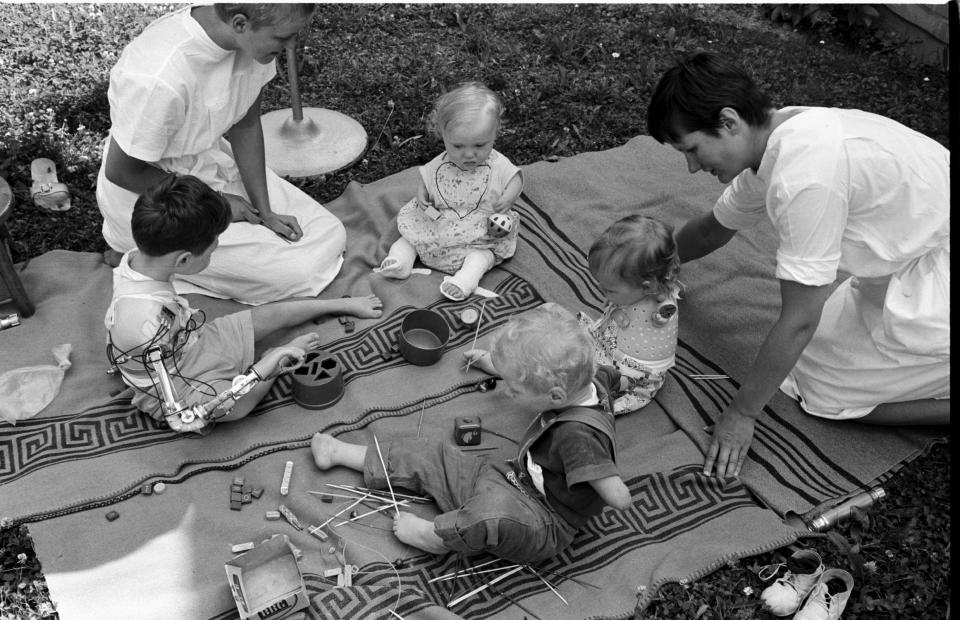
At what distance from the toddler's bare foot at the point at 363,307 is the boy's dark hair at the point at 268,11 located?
1441mm

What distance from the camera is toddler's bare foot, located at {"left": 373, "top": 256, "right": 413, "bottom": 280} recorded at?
173 inches

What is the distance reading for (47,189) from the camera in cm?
472

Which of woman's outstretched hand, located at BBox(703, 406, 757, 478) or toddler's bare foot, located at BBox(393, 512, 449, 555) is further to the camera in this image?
woman's outstretched hand, located at BBox(703, 406, 757, 478)

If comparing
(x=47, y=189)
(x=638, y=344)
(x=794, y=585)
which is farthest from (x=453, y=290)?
(x=47, y=189)

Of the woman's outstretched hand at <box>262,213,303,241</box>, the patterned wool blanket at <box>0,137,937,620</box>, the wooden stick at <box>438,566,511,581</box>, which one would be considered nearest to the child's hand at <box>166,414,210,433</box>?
the patterned wool blanket at <box>0,137,937,620</box>

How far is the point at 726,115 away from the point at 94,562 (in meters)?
2.93

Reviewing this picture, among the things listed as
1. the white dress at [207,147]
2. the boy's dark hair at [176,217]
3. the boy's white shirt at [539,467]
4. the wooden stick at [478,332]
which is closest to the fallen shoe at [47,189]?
the white dress at [207,147]

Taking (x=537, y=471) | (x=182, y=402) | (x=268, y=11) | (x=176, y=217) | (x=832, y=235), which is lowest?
(x=182, y=402)

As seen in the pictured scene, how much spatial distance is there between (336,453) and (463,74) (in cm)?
379

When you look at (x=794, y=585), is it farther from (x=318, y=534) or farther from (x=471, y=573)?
(x=318, y=534)

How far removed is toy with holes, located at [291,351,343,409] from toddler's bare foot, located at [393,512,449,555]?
783 millimetres

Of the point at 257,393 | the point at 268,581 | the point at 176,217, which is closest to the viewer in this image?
the point at 268,581

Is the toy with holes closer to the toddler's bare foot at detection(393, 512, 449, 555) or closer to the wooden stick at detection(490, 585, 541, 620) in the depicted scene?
the toddler's bare foot at detection(393, 512, 449, 555)

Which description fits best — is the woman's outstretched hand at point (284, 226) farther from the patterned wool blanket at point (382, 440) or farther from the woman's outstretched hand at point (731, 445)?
the woman's outstretched hand at point (731, 445)
